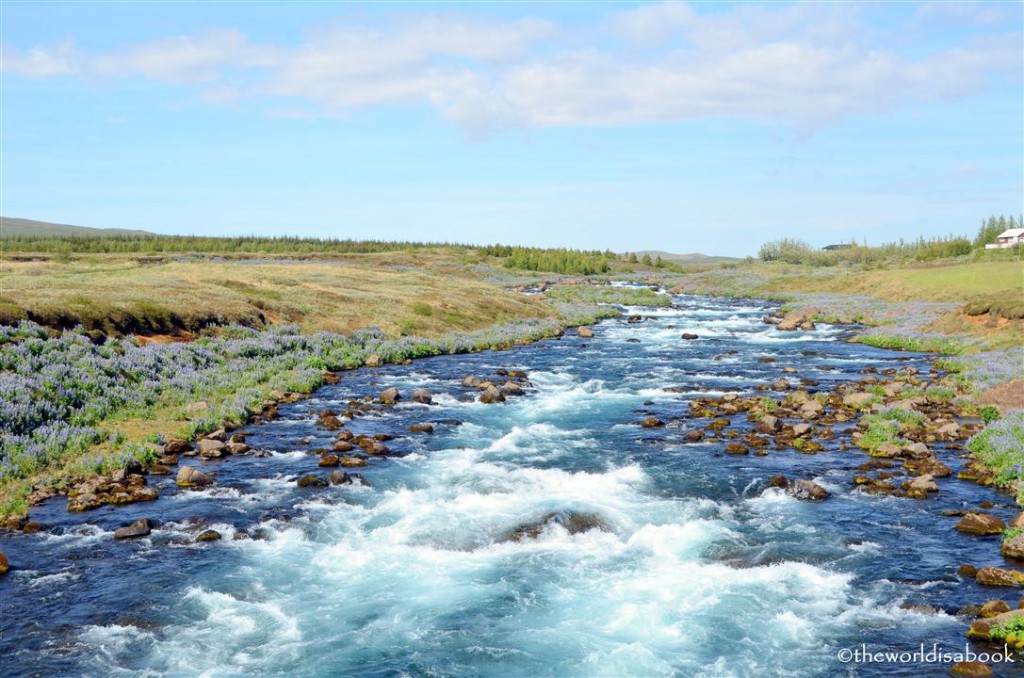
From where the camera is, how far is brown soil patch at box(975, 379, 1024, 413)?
28.0m

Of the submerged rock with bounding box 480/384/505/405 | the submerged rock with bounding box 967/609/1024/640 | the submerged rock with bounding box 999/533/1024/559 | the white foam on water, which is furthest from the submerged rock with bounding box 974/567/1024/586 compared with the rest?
the submerged rock with bounding box 480/384/505/405

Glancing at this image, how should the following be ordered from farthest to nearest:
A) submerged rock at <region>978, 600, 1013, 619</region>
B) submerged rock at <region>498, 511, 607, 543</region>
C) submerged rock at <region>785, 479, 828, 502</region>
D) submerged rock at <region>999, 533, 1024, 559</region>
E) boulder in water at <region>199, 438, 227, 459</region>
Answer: boulder in water at <region>199, 438, 227, 459</region>, submerged rock at <region>785, 479, 828, 502</region>, submerged rock at <region>498, 511, 607, 543</region>, submerged rock at <region>999, 533, 1024, 559</region>, submerged rock at <region>978, 600, 1013, 619</region>

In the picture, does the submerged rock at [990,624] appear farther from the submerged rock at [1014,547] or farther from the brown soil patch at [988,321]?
the brown soil patch at [988,321]

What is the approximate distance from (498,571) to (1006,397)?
23.0 m

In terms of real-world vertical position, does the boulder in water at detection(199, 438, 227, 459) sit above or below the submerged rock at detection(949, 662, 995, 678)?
above

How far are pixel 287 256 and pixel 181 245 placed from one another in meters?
28.2

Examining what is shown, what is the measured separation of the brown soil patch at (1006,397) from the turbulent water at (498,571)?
9015 millimetres

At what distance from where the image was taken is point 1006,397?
28.8 meters

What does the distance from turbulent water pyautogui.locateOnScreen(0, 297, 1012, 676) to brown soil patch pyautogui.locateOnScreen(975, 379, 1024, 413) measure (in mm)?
9015

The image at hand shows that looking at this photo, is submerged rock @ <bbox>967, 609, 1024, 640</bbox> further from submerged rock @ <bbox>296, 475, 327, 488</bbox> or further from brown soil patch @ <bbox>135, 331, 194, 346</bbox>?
brown soil patch @ <bbox>135, 331, 194, 346</bbox>

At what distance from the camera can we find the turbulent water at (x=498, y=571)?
13.2 metres

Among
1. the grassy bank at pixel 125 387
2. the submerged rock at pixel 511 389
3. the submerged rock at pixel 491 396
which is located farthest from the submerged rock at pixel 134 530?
the submerged rock at pixel 511 389

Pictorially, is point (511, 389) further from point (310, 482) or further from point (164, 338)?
point (164, 338)

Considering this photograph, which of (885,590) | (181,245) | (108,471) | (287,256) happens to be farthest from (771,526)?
(181,245)
